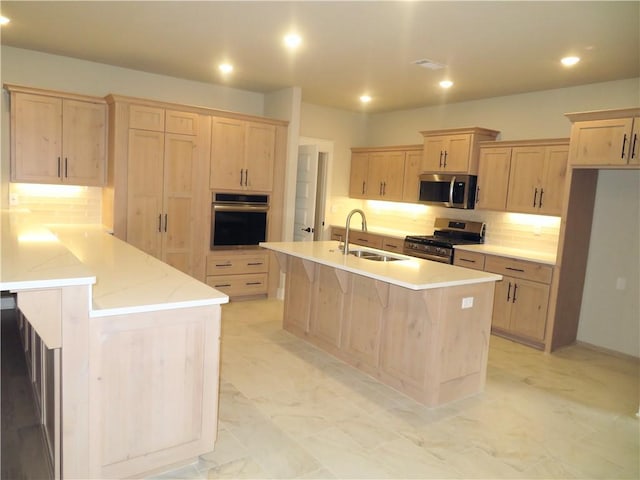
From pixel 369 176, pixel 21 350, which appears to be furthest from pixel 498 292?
pixel 21 350

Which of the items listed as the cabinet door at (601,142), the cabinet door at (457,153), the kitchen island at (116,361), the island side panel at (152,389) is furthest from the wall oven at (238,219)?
the cabinet door at (601,142)

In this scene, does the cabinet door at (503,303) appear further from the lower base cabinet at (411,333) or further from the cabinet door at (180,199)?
the cabinet door at (180,199)

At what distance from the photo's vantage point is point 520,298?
4656 mm

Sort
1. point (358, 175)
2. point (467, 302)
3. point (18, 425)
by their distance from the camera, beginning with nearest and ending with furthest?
point (18, 425)
point (467, 302)
point (358, 175)

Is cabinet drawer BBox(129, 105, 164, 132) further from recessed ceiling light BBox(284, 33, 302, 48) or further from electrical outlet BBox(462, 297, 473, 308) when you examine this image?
electrical outlet BBox(462, 297, 473, 308)

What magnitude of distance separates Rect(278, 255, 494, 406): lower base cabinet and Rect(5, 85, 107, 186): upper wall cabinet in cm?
279

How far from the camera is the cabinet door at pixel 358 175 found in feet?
22.8

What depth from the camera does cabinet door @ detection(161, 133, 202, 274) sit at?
16.9 ft

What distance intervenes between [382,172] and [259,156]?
6.29ft

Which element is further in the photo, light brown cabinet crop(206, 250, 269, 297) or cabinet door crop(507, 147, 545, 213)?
light brown cabinet crop(206, 250, 269, 297)

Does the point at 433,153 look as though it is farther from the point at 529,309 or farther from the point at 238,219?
the point at 238,219

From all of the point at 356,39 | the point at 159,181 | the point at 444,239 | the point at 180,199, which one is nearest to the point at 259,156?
the point at 180,199

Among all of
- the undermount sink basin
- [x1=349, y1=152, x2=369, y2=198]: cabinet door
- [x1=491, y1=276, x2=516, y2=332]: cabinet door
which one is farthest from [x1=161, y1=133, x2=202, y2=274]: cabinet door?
[x1=491, y1=276, x2=516, y2=332]: cabinet door

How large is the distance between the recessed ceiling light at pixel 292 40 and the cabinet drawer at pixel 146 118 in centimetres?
179
